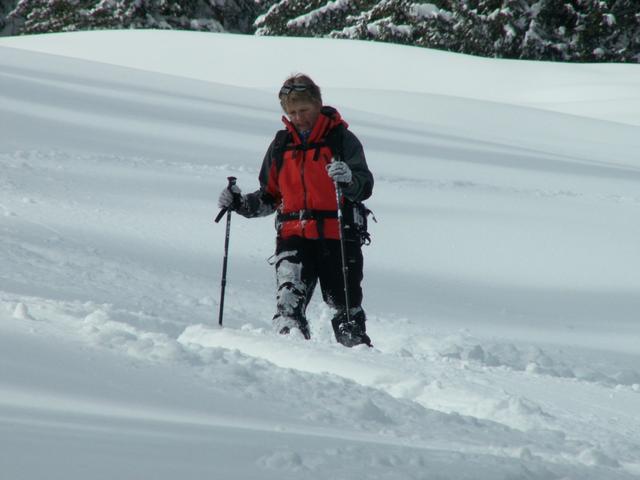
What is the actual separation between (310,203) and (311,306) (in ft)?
4.62

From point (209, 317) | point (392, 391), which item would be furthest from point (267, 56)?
point (392, 391)

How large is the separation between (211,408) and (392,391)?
3.31 feet

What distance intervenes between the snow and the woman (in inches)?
11.4

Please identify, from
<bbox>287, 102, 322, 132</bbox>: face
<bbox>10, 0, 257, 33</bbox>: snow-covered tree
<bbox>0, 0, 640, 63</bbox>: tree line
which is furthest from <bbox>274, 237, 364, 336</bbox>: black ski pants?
<bbox>10, 0, 257, 33</bbox>: snow-covered tree

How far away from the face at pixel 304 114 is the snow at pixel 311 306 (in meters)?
0.96

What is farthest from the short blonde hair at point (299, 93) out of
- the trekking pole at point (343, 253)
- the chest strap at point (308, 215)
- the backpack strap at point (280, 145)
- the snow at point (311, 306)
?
the snow at point (311, 306)

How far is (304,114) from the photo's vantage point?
493 cm

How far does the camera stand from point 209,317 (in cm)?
571

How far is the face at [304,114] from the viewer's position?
493 cm

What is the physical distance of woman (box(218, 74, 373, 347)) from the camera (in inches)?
195

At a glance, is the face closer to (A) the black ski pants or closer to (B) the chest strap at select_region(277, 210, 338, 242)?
(B) the chest strap at select_region(277, 210, 338, 242)

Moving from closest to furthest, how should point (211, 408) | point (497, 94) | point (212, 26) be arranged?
point (211, 408)
point (497, 94)
point (212, 26)

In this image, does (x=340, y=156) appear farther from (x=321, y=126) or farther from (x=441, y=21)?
(x=441, y=21)

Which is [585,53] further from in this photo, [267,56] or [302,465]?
[302,465]
